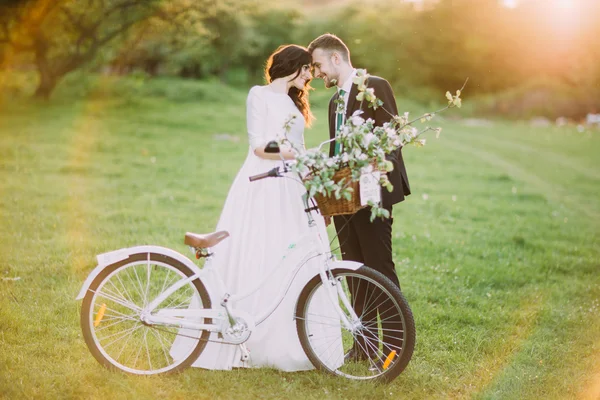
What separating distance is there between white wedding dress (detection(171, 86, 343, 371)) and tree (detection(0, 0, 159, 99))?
2382 cm

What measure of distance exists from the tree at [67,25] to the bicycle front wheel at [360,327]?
2446 cm

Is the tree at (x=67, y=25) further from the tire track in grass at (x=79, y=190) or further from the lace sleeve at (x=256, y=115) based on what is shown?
the lace sleeve at (x=256, y=115)

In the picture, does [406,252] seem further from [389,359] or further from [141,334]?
[141,334]

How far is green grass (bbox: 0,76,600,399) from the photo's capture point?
493 cm

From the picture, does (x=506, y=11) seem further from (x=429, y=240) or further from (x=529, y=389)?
(x=529, y=389)

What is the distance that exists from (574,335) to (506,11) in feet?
139

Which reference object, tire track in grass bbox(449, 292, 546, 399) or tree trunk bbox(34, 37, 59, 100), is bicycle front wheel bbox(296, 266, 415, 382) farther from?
tree trunk bbox(34, 37, 59, 100)

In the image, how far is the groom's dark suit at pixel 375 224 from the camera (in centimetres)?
481

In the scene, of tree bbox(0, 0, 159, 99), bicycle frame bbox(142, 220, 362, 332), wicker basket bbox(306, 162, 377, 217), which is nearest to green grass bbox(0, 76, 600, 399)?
bicycle frame bbox(142, 220, 362, 332)

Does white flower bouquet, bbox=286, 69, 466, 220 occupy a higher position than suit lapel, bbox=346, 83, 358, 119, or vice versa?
suit lapel, bbox=346, 83, 358, 119

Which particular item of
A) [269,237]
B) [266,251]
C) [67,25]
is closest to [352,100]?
[269,237]

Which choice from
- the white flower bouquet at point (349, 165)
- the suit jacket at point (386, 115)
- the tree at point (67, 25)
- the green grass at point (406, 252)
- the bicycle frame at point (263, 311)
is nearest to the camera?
the white flower bouquet at point (349, 165)

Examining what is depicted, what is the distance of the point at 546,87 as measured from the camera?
41125mm

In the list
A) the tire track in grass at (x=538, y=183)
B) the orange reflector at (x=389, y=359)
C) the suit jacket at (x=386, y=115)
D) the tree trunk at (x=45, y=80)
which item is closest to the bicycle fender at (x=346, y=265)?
the suit jacket at (x=386, y=115)
